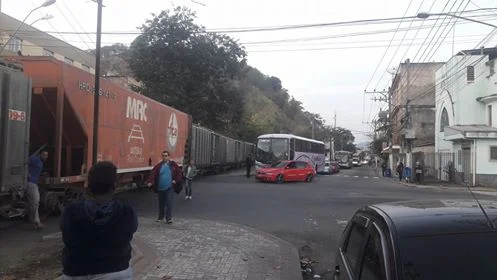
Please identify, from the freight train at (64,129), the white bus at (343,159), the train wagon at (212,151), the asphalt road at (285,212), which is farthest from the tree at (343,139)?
the freight train at (64,129)

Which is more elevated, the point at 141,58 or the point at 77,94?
the point at 141,58

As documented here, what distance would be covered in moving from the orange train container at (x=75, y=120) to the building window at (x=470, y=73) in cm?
3146

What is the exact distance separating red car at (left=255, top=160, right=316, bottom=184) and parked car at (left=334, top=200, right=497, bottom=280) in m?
30.4

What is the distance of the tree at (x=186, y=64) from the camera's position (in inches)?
1796

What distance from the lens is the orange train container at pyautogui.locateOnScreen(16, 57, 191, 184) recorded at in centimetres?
1245

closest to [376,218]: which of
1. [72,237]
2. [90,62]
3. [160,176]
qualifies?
[72,237]

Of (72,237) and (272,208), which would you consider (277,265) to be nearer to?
(72,237)

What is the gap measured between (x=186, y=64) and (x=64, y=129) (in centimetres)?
3323

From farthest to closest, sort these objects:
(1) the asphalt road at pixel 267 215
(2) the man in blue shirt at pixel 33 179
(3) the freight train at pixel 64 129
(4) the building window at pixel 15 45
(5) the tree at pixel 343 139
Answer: (5) the tree at pixel 343 139
(4) the building window at pixel 15 45
(2) the man in blue shirt at pixel 33 179
(1) the asphalt road at pixel 267 215
(3) the freight train at pixel 64 129

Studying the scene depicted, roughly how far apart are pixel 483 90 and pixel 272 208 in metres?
28.9

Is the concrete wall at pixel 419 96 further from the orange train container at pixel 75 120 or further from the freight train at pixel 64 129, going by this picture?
the orange train container at pixel 75 120

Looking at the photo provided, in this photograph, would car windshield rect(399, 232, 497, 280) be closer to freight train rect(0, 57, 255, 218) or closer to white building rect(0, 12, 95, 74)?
freight train rect(0, 57, 255, 218)

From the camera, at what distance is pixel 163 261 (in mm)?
8859

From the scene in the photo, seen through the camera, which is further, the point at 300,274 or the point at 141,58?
the point at 141,58
